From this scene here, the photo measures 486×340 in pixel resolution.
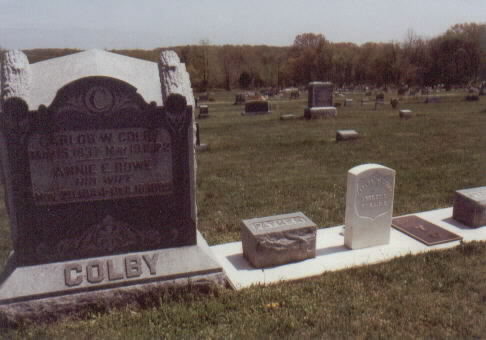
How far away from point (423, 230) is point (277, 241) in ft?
8.52

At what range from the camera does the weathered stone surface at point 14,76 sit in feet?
13.3

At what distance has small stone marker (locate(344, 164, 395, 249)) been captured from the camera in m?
5.68

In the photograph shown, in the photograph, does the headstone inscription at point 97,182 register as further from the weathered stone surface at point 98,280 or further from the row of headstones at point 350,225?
the row of headstones at point 350,225

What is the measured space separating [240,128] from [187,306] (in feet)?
49.4

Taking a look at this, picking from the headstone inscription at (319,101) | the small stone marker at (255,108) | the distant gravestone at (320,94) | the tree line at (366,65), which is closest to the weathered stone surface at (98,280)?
the headstone inscription at (319,101)

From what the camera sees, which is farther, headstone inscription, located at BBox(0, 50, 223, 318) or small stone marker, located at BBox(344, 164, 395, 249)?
→ small stone marker, located at BBox(344, 164, 395, 249)

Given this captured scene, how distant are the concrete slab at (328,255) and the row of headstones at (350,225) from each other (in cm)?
12

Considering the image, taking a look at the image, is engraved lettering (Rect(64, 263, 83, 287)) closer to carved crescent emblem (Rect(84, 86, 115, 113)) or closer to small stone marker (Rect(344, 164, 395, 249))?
carved crescent emblem (Rect(84, 86, 115, 113))

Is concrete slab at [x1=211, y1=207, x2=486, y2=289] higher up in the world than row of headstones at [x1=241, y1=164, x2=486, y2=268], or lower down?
lower down

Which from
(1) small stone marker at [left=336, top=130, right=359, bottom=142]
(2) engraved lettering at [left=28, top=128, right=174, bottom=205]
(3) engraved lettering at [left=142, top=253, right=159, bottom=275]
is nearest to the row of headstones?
(3) engraved lettering at [left=142, top=253, right=159, bottom=275]

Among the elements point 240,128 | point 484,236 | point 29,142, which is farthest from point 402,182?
point 240,128

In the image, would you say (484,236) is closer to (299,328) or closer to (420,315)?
(420,315)

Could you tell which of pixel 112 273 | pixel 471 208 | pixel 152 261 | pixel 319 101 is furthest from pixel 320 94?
pixel 112 273

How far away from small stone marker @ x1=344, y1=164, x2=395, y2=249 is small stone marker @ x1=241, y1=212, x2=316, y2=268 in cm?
75
